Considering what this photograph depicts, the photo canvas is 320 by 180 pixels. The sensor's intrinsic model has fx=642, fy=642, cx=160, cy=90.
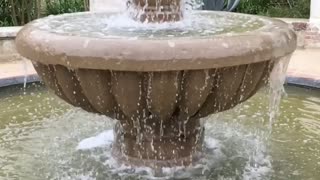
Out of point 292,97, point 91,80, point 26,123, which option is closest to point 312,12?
point 292,97

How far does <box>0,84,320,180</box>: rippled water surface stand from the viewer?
4.15 m

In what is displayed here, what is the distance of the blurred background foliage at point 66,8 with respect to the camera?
1058 cm

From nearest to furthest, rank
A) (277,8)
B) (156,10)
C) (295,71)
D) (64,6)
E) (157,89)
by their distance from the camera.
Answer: (157,89)
(156,10)
(295,71)
(64,6)
(277,8)

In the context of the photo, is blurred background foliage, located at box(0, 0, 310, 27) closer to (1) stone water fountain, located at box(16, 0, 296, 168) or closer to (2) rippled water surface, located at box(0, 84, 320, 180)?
(2) rippled water surface, located at box(0, 84, 320, 180)

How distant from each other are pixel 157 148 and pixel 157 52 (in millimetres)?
1019

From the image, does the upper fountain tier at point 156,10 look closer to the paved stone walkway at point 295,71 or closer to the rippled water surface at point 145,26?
the rippled water surface at point 145,26

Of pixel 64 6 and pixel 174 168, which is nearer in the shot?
pixel 174 168

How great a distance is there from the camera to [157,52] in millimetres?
3266

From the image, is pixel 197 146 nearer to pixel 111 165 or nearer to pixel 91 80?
pixel 111 165

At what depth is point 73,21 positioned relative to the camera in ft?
14.1

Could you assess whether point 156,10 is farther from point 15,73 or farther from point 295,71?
point 15,73

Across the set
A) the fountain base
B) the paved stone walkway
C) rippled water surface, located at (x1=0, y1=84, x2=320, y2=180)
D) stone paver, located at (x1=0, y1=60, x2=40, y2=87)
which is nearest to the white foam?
rippled water surface, located at (x1=0, y1=84, x2=320, y2=180)

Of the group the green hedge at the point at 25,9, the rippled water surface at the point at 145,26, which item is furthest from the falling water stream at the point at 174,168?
the green hedge at the point at 25,9

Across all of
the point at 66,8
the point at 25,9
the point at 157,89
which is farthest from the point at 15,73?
the point at 157,89
